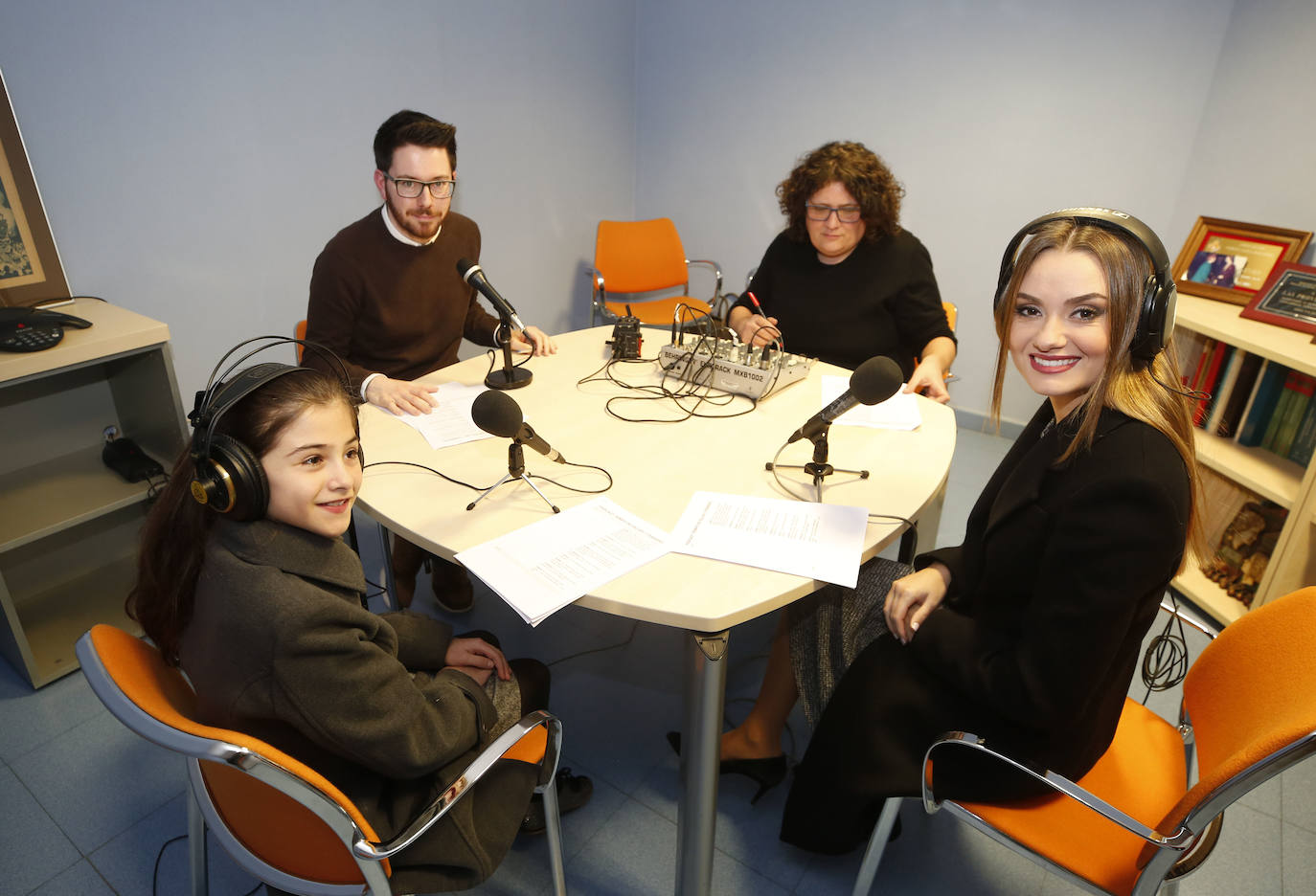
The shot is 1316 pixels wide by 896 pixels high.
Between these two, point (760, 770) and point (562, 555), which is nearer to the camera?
point (562, 555)

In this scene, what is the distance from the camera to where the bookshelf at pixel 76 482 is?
1.90 metres

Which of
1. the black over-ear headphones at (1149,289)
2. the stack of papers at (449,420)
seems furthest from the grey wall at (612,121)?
the black over-ear headphones at (1149,289)

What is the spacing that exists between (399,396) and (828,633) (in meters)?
1.12

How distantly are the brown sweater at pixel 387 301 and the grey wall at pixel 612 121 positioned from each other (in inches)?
26.1

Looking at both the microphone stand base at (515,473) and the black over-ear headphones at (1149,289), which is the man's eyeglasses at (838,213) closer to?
the black over-ear headphones at (1149,289)

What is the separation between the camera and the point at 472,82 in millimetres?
3197

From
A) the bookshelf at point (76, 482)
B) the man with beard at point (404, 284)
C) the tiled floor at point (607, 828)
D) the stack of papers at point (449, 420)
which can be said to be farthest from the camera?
the man with beard at point (404, 284)

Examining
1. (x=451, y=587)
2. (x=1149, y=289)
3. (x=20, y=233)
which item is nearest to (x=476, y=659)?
(x=451, y=587)

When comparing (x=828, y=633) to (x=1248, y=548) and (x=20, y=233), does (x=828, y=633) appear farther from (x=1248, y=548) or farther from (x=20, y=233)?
(x=20, y=233)

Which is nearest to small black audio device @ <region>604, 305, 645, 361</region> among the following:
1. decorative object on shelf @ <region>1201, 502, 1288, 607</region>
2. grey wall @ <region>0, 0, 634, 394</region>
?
grey wall @ <region>0, 0, 634, 394</region>

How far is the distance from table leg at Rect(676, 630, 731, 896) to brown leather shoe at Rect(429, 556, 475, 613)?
116cm

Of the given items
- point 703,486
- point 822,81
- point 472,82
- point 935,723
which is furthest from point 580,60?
point 935,723

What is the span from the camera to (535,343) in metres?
2.19

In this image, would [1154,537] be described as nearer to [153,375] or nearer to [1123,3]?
[153,375]
